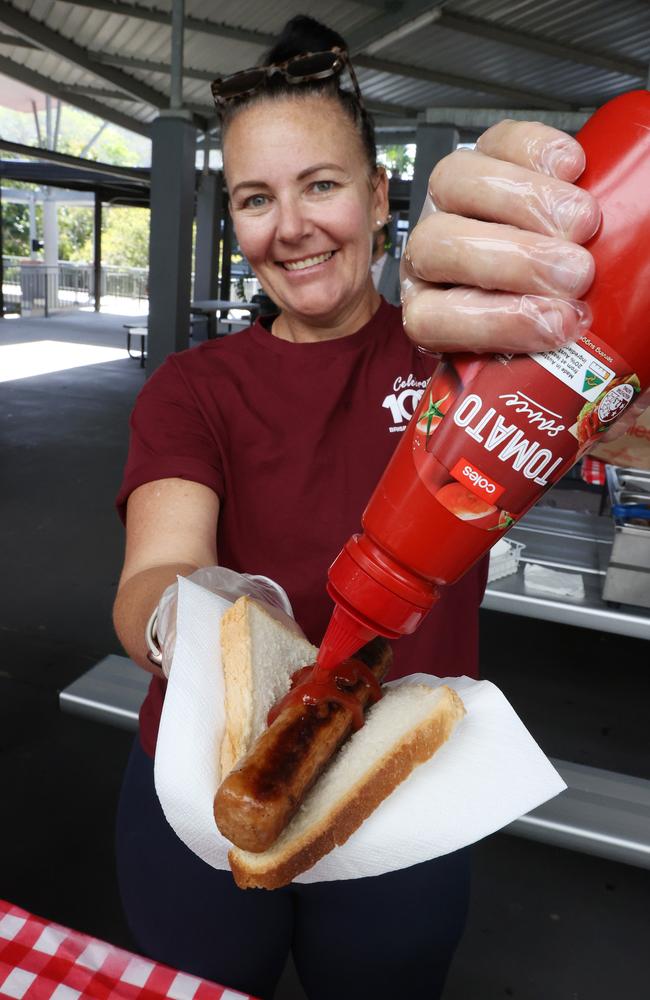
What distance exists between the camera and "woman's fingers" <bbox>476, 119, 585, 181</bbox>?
75 cm

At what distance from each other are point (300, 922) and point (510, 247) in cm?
123

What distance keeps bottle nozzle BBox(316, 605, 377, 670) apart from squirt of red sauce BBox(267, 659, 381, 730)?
6 cm

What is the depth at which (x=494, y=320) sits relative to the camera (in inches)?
29.7

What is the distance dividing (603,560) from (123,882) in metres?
2.57

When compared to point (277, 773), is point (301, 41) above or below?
above

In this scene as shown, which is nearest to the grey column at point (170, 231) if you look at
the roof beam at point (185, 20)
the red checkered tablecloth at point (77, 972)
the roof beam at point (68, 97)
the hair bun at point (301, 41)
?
the roof beam at point (185, 20)

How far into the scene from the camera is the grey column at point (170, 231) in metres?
9.84

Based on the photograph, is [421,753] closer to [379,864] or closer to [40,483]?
[379,864]

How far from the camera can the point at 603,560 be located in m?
3.34

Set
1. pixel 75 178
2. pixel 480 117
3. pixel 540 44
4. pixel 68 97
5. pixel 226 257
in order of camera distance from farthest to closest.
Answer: pixel 226 257, pixel 75 178, pixel 68 97, pixel 480 117, pixel 540 44

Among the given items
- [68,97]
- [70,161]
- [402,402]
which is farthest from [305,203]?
[68,97]

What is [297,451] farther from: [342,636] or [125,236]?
[125,236]

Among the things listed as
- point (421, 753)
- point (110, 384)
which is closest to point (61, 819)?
point (421, 753)

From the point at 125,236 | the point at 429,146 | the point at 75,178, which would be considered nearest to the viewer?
the point at 429,146
